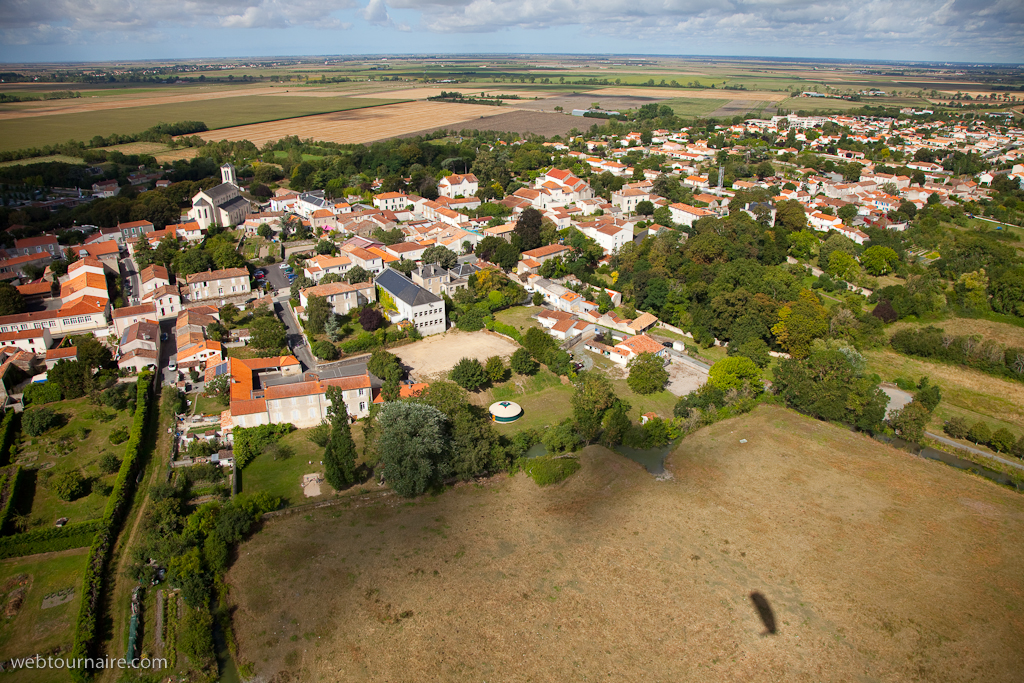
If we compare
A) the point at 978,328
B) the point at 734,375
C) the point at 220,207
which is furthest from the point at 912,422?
the point at 220,207

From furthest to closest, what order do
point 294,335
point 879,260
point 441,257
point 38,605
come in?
point 879,260
point 441,257
point 294,335
point 38,605

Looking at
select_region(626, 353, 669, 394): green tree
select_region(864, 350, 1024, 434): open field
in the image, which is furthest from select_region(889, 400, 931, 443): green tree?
select_region(626, 353, 669, 394): green tree

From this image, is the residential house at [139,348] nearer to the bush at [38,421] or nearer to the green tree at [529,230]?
the bush at [38,421]

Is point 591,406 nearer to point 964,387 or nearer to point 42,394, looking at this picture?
point 964,387

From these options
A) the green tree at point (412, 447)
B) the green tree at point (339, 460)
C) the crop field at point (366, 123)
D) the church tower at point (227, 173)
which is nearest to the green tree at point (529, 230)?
the green tree at point (412, 447)

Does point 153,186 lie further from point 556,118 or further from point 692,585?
point 556,118

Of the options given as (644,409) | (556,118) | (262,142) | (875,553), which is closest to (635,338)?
(644,409)
